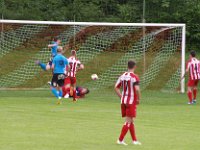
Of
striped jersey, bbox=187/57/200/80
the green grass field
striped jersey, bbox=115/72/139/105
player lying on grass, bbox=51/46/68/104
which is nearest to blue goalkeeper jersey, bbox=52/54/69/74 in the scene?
player lying on grass, bbox=51/46/68/104

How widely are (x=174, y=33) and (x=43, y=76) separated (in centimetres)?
664

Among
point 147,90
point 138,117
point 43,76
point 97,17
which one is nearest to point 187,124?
point 138,117

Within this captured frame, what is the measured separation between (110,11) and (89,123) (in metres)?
24.1

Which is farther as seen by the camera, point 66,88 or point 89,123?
point 66,88

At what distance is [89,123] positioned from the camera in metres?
16.6

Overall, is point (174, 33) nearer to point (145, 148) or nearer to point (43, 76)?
point (43, 76)

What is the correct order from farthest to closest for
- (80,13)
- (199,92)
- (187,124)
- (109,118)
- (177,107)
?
(80,13)
(199,92)
(177,107)
(109,118)
(187,124)

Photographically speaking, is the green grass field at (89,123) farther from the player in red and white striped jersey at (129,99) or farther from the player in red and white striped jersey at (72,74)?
the player in red and white striped jersey at (72,74)

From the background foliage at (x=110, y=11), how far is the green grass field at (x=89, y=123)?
1300 cm

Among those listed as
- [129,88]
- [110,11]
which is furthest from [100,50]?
[129,88]

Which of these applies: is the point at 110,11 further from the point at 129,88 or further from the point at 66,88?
the point at 129,88

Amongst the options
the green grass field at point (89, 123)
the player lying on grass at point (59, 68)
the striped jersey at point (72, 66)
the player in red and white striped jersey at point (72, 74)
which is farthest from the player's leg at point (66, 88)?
the player lying on grass at point (59, 68)

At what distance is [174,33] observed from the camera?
30.0 meters

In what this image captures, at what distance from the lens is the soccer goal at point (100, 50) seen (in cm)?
2980
